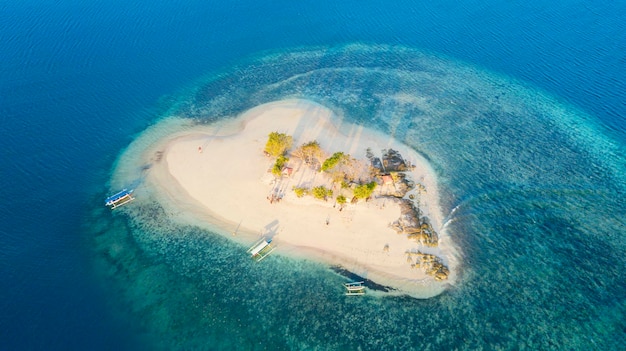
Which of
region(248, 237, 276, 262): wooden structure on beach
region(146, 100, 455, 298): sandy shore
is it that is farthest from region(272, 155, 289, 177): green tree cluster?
region(248, 237, 276, 262): wooden structure on beach

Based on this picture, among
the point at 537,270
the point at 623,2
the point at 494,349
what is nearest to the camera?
the point at 494,349

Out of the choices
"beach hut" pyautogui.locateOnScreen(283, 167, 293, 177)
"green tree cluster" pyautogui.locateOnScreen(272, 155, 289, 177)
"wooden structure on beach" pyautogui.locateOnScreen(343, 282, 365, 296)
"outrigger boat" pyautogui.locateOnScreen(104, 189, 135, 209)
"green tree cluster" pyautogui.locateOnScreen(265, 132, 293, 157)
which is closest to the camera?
"wooden structure on beach" pyautogui.locateOnScreen(343, 282, 365, 296)

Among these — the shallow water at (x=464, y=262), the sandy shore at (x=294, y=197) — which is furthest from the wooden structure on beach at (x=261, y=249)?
the sandy shore at (x=294, y=197)

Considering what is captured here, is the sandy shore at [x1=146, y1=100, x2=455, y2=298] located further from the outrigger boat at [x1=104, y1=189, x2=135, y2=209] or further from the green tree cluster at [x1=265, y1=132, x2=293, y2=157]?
the outrigger boat at [x1=104, y1=189, x2=135, y2=209]

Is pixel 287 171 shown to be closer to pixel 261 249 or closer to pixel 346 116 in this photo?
pixel 261 249

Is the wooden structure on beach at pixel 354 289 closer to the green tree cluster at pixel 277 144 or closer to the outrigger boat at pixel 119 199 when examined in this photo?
the green tree cluster at pixel 277 144

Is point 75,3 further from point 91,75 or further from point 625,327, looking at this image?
point 625,327

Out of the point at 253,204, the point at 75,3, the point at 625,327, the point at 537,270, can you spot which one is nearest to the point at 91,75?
the point at 75,3
